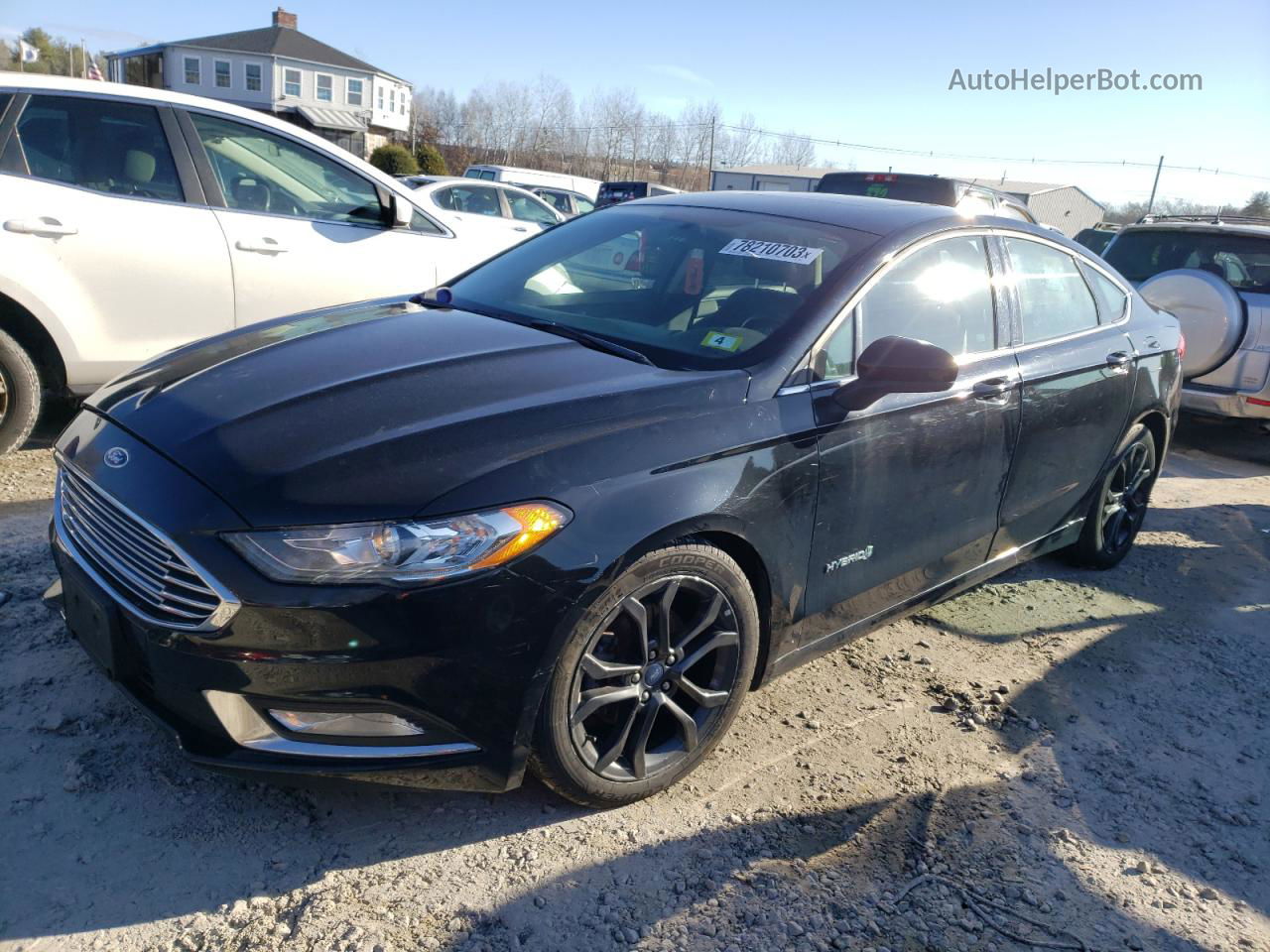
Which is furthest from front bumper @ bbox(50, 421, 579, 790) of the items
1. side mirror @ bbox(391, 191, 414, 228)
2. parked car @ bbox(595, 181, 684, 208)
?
parked car @ bbox(595, 181, 684, 208)

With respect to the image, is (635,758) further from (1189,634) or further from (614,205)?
(1189,634)

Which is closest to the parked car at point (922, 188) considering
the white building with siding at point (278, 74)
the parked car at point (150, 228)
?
the parked car at point (150, 228)

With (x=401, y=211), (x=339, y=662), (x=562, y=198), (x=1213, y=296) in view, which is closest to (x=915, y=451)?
(x=339, y=662)

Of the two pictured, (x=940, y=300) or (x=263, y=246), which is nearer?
(x=940, y=300)

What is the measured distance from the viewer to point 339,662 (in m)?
2.14

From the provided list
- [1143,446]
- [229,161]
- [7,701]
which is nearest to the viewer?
[7,701]

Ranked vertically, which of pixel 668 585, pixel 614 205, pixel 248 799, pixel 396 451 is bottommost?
pixel 248 799

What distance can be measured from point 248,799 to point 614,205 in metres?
2.79

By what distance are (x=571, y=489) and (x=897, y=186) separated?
371 inches

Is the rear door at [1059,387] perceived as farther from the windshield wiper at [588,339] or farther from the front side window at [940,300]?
the windshield wiper at [588,339]

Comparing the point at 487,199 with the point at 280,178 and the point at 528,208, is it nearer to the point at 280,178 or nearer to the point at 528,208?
the point at 528,208

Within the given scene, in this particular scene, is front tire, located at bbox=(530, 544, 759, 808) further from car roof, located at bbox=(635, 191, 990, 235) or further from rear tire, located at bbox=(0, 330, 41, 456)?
rear tire, located at bbox=(0, 330, 41, 456)

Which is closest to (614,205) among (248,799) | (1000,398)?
(1000,398)

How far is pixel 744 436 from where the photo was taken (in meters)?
2.68
